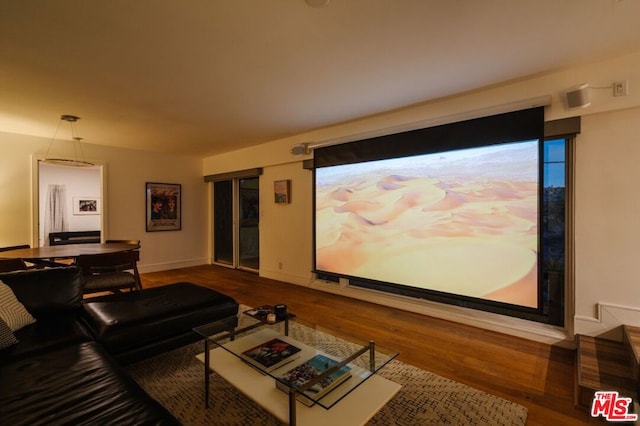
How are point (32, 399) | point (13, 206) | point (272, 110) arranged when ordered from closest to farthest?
1. point (32, 399)
2. point (272, 110)
3. point (13, 206)

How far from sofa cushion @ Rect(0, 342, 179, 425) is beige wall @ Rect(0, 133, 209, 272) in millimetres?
4306

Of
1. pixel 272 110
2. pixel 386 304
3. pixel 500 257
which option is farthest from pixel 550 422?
pixel 272 110

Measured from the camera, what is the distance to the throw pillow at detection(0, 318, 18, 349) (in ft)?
5.21

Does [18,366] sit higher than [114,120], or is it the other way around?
[114,120]

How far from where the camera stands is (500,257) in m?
2.84

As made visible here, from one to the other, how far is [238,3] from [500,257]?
3.02m

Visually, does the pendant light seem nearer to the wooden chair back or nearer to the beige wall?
the beige wall

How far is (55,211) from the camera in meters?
7.35

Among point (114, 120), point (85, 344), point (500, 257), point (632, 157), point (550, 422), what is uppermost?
point (114, 120)

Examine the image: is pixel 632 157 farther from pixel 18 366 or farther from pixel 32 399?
pixel 18 366

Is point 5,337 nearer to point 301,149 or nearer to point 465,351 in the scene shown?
point 465,351

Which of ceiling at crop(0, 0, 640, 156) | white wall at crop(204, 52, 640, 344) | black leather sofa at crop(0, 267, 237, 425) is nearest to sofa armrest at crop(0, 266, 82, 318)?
black leather sofa at crop(0, 267, 237, 425)

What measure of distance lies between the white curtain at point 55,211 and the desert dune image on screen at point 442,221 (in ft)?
24.1

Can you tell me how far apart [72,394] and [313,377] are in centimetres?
105
